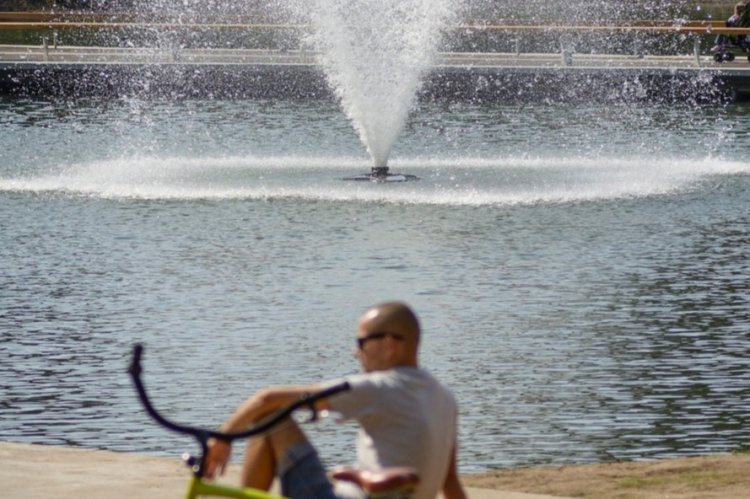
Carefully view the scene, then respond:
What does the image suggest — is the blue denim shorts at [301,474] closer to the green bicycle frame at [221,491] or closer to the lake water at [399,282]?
the green bicycle frame at [221,491]

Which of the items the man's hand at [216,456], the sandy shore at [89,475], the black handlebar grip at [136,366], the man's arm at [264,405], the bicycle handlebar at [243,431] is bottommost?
the sandy shore at [89,475]

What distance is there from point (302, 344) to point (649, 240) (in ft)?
21.3

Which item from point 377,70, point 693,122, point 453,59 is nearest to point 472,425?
point 377,70

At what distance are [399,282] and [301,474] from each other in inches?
410

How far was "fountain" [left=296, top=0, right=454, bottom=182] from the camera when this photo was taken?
26.2 m

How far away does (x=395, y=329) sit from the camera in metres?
5.18

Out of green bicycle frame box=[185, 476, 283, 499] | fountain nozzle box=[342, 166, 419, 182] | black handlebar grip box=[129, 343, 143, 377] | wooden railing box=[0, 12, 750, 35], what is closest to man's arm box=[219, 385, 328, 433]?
green bicycle frame box=[185, 476, 283, 499]

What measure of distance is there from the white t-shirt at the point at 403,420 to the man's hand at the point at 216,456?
36 cm

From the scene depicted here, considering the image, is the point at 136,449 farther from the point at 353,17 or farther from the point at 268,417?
the point at 353,17

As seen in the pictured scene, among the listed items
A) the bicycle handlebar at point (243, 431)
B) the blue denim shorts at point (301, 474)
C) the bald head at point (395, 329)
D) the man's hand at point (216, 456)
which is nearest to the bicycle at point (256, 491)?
the bicycle handlebar at point (243, 431)

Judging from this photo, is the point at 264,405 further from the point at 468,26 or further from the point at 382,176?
the point at 468,26

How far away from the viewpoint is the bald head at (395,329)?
203 inches

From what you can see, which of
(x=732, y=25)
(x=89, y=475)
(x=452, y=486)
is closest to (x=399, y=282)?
(x=89, y=475)

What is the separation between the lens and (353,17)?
29.0 m
